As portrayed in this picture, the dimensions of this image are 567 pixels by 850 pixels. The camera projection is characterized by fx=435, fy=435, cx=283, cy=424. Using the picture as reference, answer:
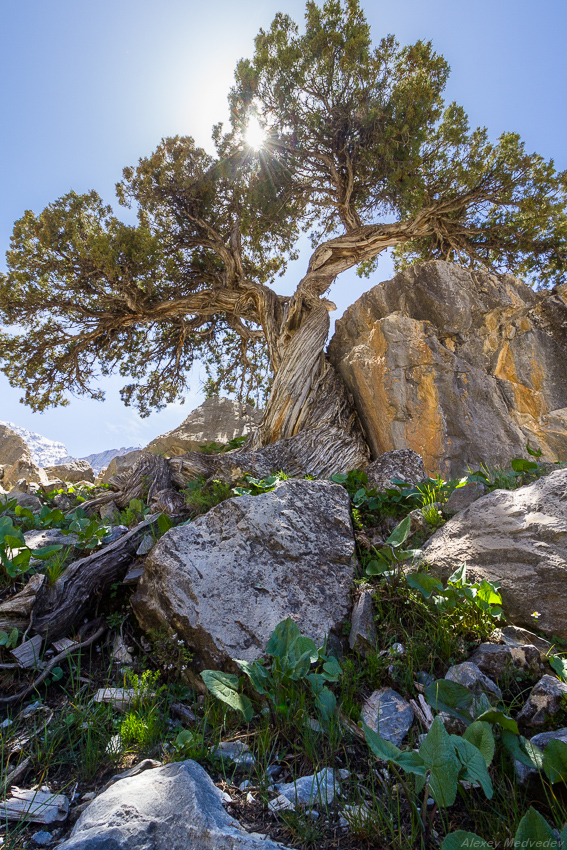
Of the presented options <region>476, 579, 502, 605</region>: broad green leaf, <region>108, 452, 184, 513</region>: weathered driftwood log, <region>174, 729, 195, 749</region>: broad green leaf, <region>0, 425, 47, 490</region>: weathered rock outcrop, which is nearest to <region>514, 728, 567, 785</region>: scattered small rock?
<region>476, 579, 502, 605</region>: broad green leaf

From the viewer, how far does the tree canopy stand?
686 centimetres

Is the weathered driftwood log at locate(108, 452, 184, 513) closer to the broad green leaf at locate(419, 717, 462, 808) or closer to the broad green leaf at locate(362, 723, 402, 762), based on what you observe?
the broad green leaf at locate(362, 723, 402, 762)

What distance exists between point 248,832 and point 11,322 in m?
8.60

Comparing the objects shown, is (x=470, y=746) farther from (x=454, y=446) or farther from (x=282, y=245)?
(x=282, y=245)

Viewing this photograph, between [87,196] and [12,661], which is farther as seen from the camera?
[87,196]

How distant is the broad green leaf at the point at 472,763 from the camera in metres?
1.22

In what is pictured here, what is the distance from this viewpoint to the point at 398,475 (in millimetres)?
3699

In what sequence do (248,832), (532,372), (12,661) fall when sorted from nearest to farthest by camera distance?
(248,832)
(12,661)
(532,372)

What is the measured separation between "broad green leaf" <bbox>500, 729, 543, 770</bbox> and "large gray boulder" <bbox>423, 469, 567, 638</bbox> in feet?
2.36

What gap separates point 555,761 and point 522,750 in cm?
13

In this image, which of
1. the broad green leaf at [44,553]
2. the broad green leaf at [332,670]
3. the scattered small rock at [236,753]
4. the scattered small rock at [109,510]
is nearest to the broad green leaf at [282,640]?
the broad green leaf at [332,670]

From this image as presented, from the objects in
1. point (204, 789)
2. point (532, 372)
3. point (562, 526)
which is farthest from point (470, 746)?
point (532, 372)

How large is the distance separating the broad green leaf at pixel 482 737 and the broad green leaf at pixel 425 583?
709 millimetres

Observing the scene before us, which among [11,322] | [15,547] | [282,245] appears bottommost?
[15,547]
